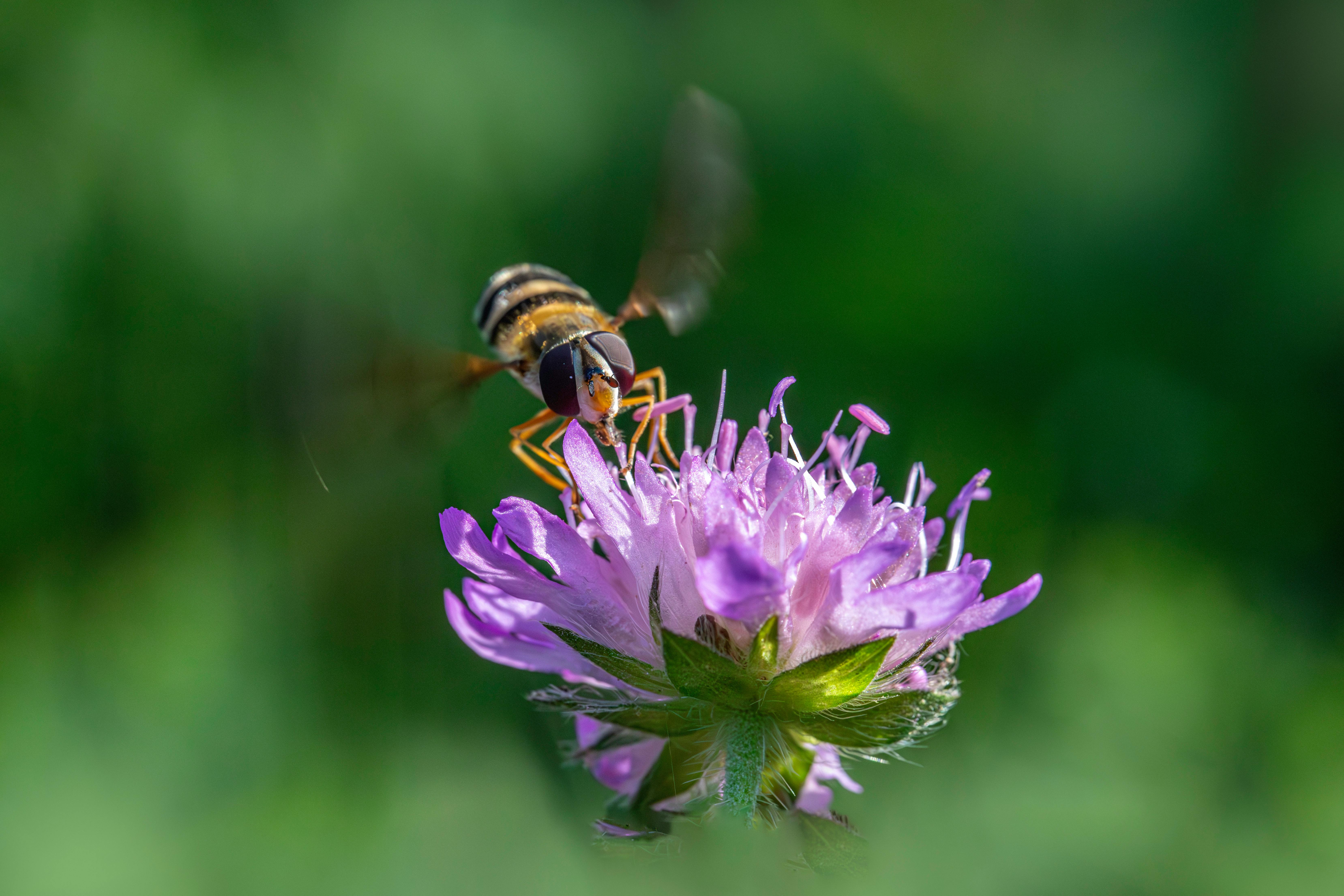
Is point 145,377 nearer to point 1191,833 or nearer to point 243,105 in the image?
point 243,105

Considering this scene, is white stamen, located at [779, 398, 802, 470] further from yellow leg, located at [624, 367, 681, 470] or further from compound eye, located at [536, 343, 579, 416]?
compound eye, located at [536, 343, 579, 416]

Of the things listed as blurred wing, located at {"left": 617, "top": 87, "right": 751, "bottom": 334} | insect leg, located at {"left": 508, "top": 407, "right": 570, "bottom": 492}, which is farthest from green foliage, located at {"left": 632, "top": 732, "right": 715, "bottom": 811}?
blurred wing, located at {"left": 617, "top": 87, "right": 751, "bottom": 334}

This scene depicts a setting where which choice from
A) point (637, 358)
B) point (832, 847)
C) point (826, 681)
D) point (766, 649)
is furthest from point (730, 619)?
point (637, 358)

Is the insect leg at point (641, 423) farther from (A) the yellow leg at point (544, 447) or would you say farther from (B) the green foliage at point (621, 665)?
(B) the green foliage at point (621, 665)

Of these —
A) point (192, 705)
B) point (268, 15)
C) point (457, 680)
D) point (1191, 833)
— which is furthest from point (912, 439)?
point (268, 15)

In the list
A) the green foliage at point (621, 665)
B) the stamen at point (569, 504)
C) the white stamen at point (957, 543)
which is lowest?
the green foliage at point (621, 665)

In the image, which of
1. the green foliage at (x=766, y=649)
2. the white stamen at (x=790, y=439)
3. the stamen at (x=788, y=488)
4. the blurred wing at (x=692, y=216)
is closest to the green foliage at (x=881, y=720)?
the green foliage at (x=766, y=649)

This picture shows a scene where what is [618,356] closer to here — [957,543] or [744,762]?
[957,543]
